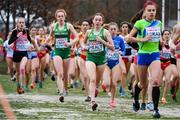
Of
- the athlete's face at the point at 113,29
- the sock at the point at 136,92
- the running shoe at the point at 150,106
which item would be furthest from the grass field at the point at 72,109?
the athlete's face at the point at 113,29

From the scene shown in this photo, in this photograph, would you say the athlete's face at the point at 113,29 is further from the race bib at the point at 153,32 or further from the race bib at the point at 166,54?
the race bib at the point at 153,32

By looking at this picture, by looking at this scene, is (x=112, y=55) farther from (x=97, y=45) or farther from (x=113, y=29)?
(x=97, y=45)

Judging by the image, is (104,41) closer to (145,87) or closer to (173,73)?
(145,87)

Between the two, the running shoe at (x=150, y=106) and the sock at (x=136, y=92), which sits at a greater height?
the sock at (x=136, y=92)

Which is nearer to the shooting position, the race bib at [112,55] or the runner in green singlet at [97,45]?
the runner in green singlet at [97,45]

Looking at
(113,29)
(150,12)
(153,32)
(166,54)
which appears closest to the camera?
(153,32)

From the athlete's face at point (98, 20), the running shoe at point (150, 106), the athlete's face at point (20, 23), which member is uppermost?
the athlete's face at point (20, 23)

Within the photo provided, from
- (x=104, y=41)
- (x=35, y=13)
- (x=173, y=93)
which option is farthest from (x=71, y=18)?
(x=104, y=41)

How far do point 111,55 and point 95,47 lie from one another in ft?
4.32

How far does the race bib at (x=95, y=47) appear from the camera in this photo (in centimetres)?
1589

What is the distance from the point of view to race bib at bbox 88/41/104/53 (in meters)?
15.9

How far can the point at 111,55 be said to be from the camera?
17188mm

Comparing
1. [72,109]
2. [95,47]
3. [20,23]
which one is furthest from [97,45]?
[20,23]

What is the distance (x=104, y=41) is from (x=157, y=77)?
2377 millimetres
